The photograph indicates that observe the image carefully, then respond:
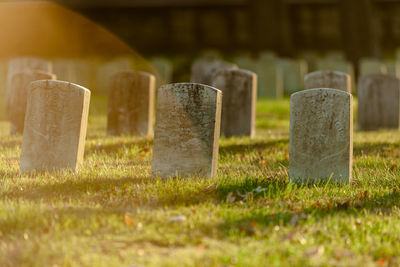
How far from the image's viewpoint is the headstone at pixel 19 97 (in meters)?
8.55

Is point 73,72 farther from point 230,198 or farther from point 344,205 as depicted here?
point 344,205

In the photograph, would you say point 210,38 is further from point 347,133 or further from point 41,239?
point 41,239

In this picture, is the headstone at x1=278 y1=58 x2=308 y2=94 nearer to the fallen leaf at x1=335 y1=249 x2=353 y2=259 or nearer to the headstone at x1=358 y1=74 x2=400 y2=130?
A: the headstone at x1=358 y1=74 x2=400 y2=130

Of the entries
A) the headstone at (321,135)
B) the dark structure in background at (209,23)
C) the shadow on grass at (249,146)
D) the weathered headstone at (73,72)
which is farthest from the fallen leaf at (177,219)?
the dark structure in background at (209,23)

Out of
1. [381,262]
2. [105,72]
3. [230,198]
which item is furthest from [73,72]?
[381,262]

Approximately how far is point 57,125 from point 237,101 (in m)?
3.51

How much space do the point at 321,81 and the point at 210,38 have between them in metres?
17.7

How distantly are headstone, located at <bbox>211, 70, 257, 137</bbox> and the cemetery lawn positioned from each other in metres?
2.30

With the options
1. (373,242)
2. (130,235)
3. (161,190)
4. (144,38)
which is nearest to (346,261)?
(373,242)

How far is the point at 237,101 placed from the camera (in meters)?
8.56

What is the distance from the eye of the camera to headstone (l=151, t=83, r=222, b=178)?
212 inches

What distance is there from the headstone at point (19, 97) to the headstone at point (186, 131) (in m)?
3.60

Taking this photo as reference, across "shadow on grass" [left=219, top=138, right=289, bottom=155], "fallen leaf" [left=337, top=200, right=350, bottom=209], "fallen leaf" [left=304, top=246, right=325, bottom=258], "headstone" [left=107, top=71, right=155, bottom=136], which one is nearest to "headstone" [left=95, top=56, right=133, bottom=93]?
"headstone" [left=107, top=71, right=155, bottom=136]

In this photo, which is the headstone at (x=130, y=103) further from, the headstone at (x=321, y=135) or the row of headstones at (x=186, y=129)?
the headstone at (x=321, y=135)
